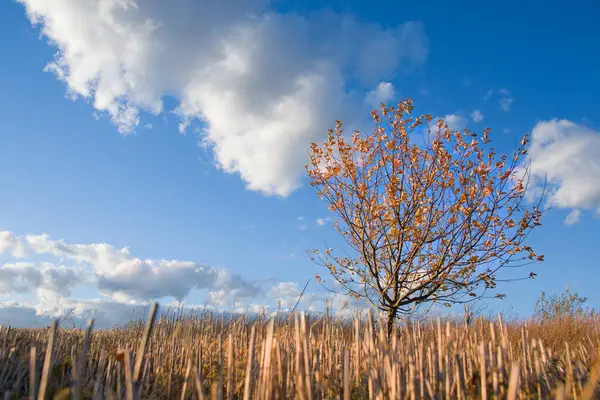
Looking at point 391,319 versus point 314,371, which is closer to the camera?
point 314,371

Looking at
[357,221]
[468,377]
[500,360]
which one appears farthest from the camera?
[357,221]

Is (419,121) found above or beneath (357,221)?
above

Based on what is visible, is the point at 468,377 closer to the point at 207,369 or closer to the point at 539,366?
the point at 539,366

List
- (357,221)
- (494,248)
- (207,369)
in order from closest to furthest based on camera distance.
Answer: (207,369) → (494,248) → (357,221)

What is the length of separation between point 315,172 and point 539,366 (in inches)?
317

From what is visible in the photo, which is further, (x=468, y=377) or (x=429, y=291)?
(x=429, y=291)

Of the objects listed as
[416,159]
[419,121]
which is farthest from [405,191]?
[419,121]

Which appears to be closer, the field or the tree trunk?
the field

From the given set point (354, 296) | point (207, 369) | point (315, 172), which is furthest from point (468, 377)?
point (315, 172)

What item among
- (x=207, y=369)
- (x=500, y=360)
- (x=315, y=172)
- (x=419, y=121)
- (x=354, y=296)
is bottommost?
(x=207, y=369)

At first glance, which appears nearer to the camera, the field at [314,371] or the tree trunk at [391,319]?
the field at [314,371]

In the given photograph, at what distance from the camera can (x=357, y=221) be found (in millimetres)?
11797

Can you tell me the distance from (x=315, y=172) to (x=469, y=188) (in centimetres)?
401

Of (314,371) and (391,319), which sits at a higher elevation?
(391,319)
